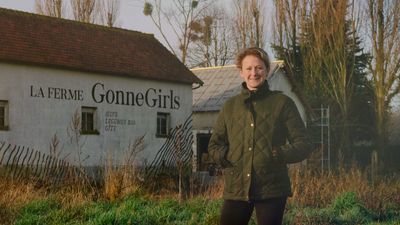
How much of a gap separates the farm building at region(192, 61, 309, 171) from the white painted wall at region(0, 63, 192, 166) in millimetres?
3456

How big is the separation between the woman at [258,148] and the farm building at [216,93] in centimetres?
2404

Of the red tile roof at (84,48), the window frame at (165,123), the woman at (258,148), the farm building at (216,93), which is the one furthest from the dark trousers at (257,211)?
the farm building at (216,93)

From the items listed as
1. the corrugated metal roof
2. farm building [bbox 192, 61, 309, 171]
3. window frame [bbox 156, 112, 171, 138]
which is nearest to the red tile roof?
window frame [bbox 156, 112, 171, 138]

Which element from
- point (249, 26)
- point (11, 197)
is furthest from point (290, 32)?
point (11, 197)

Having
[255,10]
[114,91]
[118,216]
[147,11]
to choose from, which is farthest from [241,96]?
[147,11]

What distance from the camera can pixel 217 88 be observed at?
31.7 m

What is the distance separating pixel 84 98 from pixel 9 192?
1289cm

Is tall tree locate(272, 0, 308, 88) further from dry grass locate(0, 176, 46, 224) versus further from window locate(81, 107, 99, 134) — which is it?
dry grass locate(0, 176, 46, 224)

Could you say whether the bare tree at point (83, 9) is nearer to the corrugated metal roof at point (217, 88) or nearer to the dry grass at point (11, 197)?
the corrugated metal roof at point (217, 88)

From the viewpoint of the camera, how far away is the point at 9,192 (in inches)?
404

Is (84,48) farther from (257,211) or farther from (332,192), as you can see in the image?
(257,211)

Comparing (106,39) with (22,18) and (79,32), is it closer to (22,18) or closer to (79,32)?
(79,32)

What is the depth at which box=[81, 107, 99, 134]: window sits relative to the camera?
2302cm

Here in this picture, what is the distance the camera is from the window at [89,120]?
23.0m
